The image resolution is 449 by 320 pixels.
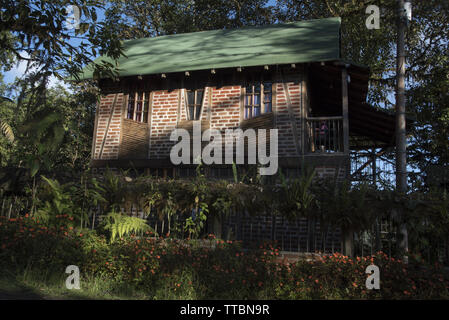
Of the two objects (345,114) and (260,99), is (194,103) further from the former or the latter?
(345,114)

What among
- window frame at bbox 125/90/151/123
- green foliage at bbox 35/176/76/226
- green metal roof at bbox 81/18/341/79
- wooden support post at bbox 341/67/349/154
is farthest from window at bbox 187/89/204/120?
green foliage at bbox 35/176/76/226

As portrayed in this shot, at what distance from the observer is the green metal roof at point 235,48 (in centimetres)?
1089

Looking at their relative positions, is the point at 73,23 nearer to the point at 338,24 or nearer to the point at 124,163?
the point at 124,163

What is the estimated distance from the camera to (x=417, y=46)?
17531mm

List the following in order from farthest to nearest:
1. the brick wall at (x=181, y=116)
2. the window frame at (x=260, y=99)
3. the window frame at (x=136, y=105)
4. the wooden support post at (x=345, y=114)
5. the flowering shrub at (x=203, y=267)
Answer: the window frame at (x=136, y=105), the window frame at (x=260, y=99), the brick wall at (x=181, y=116), the wooden support post at (x=345, y=114), the flowering shrub at (x=203, y=267)

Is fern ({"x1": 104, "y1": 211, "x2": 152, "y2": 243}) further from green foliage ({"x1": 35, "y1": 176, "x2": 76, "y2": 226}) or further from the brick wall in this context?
the brick wall

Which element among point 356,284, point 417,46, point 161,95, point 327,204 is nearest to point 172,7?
point 161,95

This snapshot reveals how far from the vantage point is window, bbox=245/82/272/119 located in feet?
37.3

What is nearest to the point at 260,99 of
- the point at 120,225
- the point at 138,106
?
the point at 138,106

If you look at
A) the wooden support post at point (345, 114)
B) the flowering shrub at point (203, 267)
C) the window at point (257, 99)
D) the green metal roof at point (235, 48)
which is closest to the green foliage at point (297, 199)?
the flowering shrub at point (203, 267)

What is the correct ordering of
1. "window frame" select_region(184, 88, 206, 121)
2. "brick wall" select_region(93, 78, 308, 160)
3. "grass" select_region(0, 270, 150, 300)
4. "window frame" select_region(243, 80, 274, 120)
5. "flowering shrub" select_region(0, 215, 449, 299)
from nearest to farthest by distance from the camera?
1. "grass" select_region(0, 270, 150, 300)
2. "flowering shrub" select_region(0, 215, 449, 299)
3. "brick wall" select_region(93, 78, 308, 160)
4. "window frame" select_region(243, 80, 274, 120)
5. "window frame" select_region(184, 88, 206, 121)

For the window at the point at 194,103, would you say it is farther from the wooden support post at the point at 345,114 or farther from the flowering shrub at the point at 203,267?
the flowering shrub at the point at 203,267

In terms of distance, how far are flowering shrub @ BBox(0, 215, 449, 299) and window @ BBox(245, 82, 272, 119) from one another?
547cm

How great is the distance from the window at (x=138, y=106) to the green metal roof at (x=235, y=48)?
3.09ft
